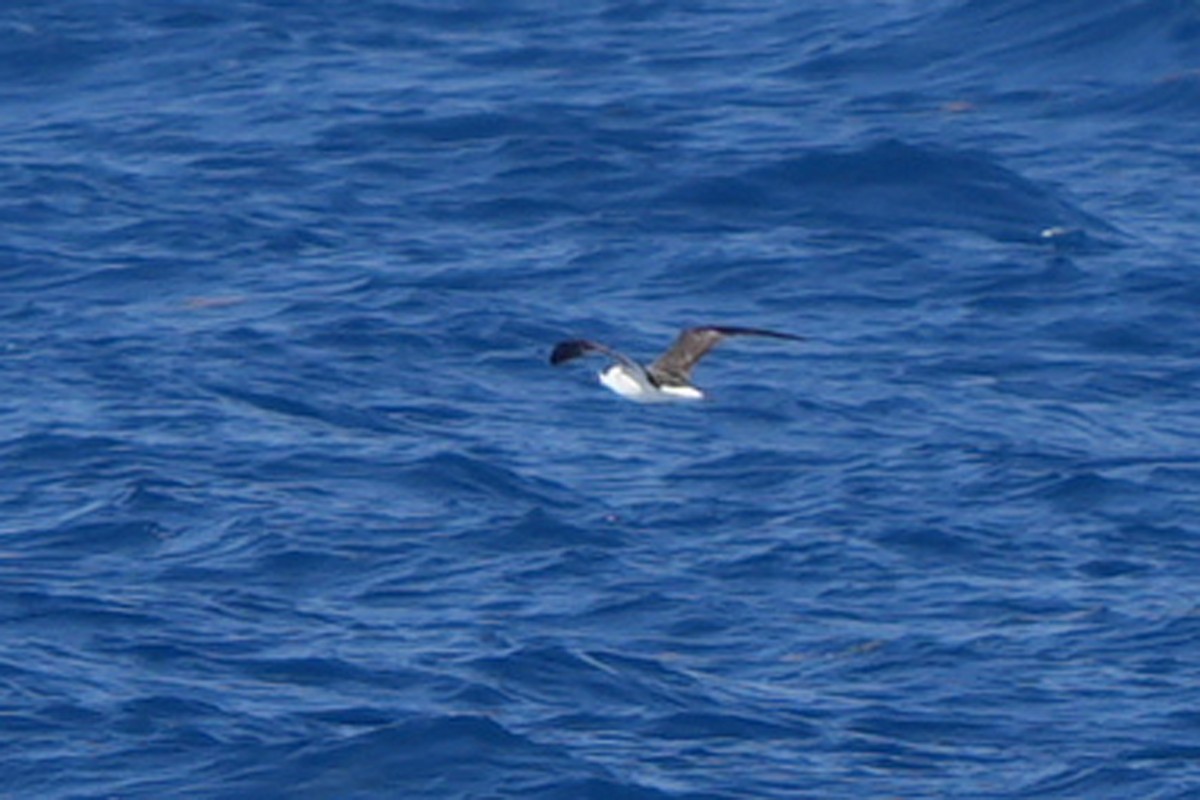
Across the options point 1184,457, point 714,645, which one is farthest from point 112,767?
point 1184,457

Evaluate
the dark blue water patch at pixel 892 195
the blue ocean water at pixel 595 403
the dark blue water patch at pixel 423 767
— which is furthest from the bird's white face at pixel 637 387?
the dark blue water patch at pixel 892 195

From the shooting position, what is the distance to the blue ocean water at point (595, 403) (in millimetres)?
23547

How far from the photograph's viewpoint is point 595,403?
29.3m

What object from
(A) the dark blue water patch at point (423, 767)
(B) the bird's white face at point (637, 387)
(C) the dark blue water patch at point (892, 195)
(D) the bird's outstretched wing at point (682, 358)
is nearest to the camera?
(A) the dark blue water patch at point (423, 767)

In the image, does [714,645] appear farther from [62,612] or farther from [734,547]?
[62,612]

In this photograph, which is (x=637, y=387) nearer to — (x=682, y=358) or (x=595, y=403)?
(x=682, y=358)

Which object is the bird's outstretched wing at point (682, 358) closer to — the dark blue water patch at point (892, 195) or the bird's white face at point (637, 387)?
the bird's white face at point (637, 387)

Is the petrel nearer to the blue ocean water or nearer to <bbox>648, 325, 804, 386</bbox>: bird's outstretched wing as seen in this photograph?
<bbox>648, 325, 804, 386</bbox>: bird's outstretched wing

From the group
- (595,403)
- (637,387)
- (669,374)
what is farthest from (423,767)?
(595,403)

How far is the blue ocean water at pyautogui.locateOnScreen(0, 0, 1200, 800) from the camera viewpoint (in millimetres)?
23547

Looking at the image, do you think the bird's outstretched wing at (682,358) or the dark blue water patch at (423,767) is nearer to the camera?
the dark blue water patch at (423,767)

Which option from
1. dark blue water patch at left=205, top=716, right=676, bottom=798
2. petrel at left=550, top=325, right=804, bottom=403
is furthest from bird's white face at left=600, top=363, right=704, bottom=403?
dark blue water patch at left=205, top=716, right=676, bottom=798

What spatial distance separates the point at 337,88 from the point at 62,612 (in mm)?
13651

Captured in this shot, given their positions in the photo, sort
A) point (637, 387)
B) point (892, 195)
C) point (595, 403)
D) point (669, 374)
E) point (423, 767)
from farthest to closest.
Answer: point (892, 195), point (595, 403), point (669, 374), point (637, 387), point (423, 767)
